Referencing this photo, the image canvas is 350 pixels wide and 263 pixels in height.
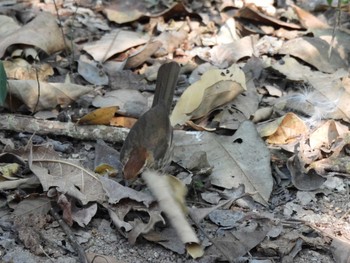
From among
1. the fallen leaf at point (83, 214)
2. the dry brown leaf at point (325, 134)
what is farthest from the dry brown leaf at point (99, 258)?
the dry brown leaf at point (325, 134)

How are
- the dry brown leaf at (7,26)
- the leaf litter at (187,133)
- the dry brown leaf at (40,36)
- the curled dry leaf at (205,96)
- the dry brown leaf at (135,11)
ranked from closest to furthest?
the leaf litter at (187,133) < the curled dry leaf at (205,96) < the dry brown leaf at (40,36) < the dry brown leaf at (7,26) < the dry brown leaf at (135,11)

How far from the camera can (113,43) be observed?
15.0ft

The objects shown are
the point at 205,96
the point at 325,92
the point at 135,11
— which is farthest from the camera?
the point at 135,11

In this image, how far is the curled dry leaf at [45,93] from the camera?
3760 millimetres

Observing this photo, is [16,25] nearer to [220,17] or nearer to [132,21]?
[132,21]

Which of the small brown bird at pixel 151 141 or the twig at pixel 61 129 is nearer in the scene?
the small brown bird at pixel 151 141

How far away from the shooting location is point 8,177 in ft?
10.5

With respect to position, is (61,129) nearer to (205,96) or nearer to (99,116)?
(99,116)

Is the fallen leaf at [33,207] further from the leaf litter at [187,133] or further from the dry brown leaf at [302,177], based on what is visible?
the dry brown leaf at [302,177]

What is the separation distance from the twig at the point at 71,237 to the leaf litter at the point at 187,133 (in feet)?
0.06

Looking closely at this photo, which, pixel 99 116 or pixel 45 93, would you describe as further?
pixel 45 93

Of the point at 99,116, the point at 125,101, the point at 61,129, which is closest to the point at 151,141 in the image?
the point at 99,116

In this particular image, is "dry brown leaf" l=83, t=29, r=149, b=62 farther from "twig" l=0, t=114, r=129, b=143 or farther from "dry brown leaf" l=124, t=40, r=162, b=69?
"twig" l=0, t=114, r=129, b=143

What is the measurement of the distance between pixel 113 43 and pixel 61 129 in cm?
113
